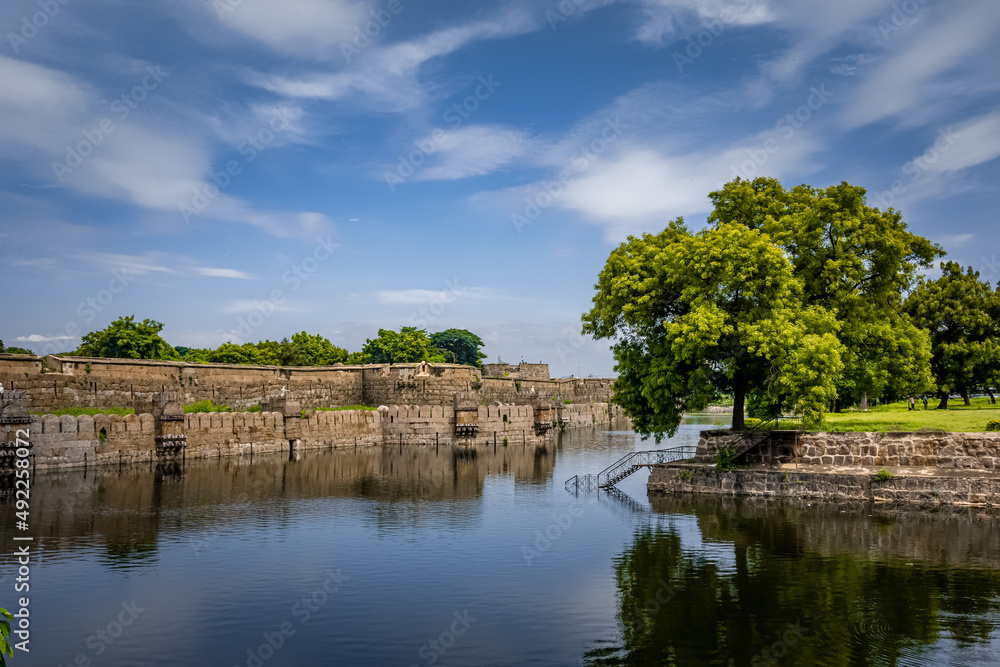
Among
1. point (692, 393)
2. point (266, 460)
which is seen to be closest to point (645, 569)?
point (692, 393)

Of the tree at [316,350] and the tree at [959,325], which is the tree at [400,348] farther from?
the tree at [959,325]

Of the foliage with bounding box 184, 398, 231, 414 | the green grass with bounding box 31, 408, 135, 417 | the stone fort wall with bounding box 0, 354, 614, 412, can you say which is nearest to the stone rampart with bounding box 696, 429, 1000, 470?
the green grass with bounding box 31, 408, 135, 417

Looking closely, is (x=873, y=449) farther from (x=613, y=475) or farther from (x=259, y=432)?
(x=259, y=432)

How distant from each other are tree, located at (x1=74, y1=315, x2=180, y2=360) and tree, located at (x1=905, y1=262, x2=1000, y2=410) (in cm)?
5542

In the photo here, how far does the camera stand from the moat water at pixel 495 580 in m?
12.1

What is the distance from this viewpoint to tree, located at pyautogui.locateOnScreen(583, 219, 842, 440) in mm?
24219

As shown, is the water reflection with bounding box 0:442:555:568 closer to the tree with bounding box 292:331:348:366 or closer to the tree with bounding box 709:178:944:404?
the tree with bounding box 709:178:944:404

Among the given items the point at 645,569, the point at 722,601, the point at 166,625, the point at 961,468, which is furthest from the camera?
the point at 961,468

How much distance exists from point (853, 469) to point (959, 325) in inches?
871

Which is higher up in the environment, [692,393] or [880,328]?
[880,328]

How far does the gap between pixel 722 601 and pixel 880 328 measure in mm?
17757

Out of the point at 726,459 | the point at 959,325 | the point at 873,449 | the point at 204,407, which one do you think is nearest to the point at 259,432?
the point at 204,407

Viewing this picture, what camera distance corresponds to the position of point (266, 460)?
3953cm

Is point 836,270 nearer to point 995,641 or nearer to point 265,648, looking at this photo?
point 995,641
